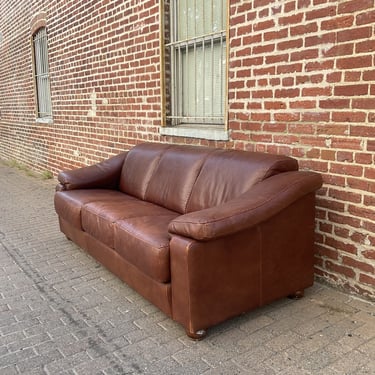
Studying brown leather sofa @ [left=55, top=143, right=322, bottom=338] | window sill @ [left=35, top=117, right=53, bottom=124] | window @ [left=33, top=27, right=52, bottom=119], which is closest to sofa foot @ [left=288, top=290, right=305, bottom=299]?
brown leather sofa @ [left=55, top=143, right=322, bottom=338]

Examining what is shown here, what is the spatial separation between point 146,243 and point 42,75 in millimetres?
6454

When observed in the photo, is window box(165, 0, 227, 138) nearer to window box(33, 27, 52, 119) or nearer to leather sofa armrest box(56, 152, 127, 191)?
leather sofa armrest box(56, 152, 127, 191)

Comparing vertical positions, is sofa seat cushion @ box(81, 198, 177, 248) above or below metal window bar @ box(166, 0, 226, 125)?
below

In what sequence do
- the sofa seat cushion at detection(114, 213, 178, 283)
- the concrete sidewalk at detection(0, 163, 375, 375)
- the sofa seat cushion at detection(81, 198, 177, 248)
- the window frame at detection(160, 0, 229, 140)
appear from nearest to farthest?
the concrete sidewalk at detection(0, 163, 375, 375)
the sofa seat cushion at detection(114, 213, 178, 283)
the sofa seat cushion at detection(81, 198, 177, 248)
the window frame at detection(160, 0, 229, 140)

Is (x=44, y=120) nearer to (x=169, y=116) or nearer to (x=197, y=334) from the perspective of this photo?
(x=169, y=116)

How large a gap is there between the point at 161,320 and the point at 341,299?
1.17m

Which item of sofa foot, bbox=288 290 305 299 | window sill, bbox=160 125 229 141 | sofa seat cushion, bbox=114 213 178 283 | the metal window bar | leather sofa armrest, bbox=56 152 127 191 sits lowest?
sofa foot, bbox=288 290 305 299

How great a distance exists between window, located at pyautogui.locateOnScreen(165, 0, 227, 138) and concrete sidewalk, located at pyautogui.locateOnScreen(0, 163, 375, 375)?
1.85m

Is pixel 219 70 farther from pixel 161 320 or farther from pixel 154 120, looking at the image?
pixel 161 320

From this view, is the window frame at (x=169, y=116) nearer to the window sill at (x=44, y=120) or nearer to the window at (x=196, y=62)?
the window at (x=196, y=62)

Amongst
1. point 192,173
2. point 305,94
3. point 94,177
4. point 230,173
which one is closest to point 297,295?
point 230,173

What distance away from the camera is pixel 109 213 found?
299 cm

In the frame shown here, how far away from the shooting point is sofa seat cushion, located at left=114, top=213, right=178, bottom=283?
2.26m

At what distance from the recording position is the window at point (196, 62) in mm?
3670
